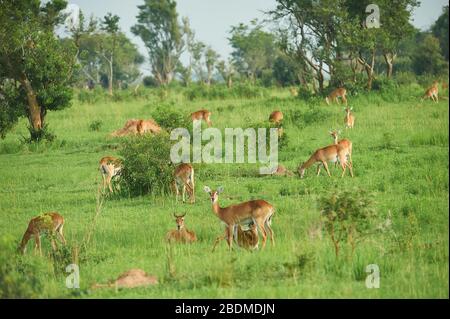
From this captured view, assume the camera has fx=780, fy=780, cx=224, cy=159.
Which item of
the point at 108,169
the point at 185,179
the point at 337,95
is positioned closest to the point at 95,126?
the point at 337,95

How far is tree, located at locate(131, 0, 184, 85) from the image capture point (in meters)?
53.0

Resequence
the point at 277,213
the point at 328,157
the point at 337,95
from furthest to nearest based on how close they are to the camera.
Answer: the point at 337,95, the point at 328,157, the point at 277,213

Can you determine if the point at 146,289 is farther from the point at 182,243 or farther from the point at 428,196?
the point at 428,196

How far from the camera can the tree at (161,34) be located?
53000 millimetres

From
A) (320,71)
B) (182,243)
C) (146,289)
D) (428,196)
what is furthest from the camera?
(320,71)

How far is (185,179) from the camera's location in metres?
12.7

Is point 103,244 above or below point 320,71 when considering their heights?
below

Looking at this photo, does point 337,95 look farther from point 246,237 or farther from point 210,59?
point 210,59

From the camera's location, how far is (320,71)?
25641 mm

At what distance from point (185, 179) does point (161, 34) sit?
141 ft

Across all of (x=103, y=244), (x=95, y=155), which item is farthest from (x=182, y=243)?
(x=95, y=155)

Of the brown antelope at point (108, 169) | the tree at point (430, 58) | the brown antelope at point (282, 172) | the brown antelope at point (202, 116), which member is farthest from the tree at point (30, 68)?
the tree at point (430, 58)

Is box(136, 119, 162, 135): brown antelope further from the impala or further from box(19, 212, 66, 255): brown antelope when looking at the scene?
the impala
